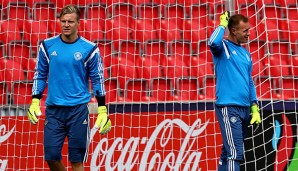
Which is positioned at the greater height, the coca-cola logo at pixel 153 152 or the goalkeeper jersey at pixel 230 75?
the goalkeeper jersey at pixel 230 75

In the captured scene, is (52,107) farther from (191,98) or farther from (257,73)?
(257,73)

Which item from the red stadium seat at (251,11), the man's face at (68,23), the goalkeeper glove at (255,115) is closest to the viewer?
the man's face at (68,23)

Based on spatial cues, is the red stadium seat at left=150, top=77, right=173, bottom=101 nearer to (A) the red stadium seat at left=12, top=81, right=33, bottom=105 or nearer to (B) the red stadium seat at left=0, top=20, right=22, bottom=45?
(A) the red stadium seat at left=12, top=81, right=33, bottom=105

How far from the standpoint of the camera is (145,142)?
6891 mm

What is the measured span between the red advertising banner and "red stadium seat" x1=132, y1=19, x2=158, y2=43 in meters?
1.69

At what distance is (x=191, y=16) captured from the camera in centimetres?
853

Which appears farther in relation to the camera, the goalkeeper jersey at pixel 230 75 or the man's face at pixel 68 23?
the goalkeeper jersey at pixel 230 75

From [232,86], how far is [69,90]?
50.5 inches

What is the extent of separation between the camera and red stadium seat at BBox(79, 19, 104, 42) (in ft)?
27.0

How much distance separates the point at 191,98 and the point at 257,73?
0.92m

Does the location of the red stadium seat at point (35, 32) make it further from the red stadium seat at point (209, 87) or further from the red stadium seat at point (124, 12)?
the red stadium seat at point (209, 87)

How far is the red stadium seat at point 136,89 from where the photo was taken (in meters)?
7.69

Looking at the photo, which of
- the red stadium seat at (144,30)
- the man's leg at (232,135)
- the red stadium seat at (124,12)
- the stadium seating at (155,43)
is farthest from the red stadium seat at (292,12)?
the man's leg at (232,135)

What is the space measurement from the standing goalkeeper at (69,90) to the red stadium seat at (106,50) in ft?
10.6
